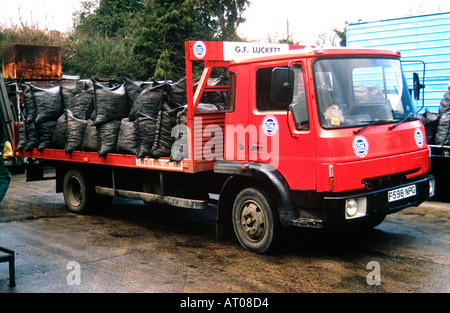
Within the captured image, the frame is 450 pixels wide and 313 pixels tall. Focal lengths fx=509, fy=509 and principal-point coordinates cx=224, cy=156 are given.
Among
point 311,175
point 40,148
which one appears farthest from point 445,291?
point 40,148

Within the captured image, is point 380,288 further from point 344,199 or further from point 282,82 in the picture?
point 282,82

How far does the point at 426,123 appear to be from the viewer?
8.55 m

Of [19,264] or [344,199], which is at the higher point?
[344,199]

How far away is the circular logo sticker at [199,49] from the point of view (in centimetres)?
605

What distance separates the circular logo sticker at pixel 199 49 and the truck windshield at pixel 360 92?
60.7 inches

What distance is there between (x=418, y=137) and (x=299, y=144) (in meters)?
1.52

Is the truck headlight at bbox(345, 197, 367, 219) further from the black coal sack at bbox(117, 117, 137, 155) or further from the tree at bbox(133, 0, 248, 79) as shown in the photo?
the tree at bbox(133, 0, 248, 79)

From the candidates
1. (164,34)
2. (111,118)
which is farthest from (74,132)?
(164,34)

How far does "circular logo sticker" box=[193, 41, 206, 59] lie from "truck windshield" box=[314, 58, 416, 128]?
154 centimetres

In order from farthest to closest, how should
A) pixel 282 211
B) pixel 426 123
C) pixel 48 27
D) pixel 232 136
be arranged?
1. pixel 48 27
2. pixel 426 123
3. pixel 232 136
4. pixel 282 211

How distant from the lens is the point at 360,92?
5406 millimetres

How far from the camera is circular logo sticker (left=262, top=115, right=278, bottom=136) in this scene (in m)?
5.48

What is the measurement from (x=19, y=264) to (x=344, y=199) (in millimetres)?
3579

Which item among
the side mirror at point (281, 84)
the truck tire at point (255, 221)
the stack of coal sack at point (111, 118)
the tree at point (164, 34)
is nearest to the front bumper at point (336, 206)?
the truck tire at point (255, 221)
